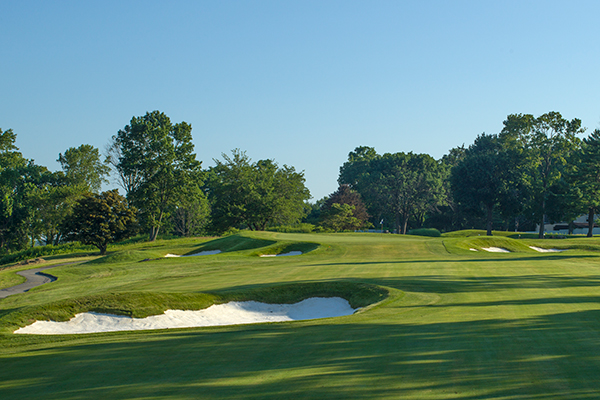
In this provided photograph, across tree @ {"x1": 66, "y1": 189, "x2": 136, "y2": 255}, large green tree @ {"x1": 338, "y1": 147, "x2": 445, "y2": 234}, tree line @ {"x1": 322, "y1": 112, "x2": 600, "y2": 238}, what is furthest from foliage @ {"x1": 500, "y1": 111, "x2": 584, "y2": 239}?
tree @ {"x1": 66, "y1": 189, "x2": 136, "y2": 255}

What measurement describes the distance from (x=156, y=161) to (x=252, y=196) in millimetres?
12537

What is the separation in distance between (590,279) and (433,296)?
6182 mm

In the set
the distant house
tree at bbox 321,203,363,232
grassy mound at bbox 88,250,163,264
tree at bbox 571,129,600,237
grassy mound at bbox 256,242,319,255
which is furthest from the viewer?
the distant house

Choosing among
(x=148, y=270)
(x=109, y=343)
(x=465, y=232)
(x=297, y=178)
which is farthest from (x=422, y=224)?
(x=109, y=343)

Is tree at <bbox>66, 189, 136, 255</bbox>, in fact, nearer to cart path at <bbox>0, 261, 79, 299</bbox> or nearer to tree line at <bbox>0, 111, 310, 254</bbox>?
tree line at <bbox>0, 111, 310, 254</bbox>

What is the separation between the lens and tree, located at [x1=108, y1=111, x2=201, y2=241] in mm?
54719

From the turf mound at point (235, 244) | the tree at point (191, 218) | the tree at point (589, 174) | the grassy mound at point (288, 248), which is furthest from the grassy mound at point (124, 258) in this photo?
the tree at point (589, 174)

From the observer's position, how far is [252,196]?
53.0 m

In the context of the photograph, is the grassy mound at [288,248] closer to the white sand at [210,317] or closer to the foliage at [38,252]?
the white sand at [210,317]

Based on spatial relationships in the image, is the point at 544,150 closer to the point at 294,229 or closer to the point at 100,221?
the point at 294,229

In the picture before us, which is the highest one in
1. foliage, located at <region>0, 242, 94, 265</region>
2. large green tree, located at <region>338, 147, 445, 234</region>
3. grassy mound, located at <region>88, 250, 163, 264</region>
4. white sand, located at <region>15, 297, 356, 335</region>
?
large green tree, located at <region>338, 147, 445, 234</region>

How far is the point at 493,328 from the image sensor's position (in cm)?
799

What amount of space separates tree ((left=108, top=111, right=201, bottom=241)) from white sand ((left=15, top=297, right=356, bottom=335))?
43.8 metres

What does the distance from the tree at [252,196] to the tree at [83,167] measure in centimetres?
2266
